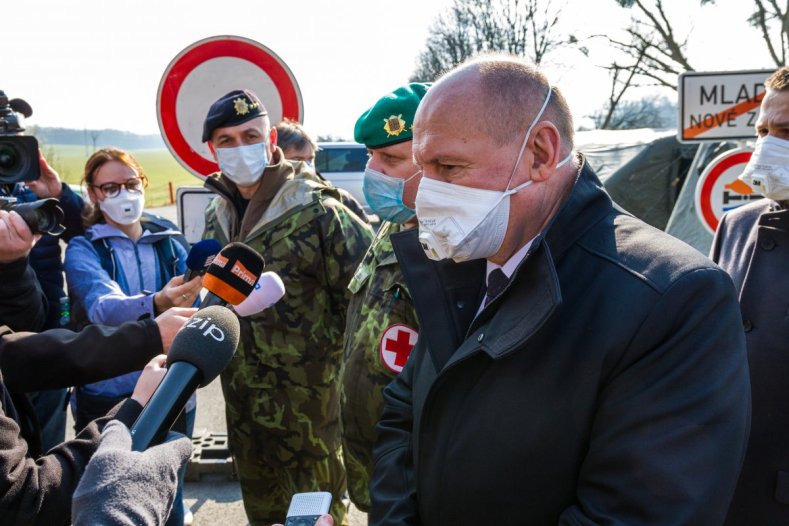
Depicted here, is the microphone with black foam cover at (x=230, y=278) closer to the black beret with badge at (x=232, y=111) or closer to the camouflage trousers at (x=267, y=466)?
the camouflage trousers at (x=267, y=466)

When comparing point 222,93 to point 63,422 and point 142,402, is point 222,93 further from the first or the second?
point 142,402

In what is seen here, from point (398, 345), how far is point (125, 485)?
140 cm

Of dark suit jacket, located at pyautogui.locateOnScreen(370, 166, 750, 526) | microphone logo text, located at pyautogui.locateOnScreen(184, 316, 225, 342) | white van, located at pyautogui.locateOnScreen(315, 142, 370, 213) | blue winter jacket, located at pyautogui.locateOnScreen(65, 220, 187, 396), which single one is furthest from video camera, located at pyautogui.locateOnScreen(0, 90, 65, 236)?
white van, located at pyautogui.locateOnScreen(315, 142, 370, 213)

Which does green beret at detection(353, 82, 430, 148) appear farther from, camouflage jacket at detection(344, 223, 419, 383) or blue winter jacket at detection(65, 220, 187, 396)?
blue winter jacket at detection(65, 220, 187, 396)

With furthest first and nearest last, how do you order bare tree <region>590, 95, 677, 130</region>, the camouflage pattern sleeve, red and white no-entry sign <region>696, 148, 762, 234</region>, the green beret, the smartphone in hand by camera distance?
1. bare tree <region>590, 95, 677, 130</region>
2. red and white no-entry sign <region>696, 148, 762, 234</region>
3. the camouflage pattern sleeve
4. the green beret
5. the smartphone in hand

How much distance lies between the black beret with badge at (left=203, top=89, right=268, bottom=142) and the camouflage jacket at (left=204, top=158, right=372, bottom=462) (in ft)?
1.07

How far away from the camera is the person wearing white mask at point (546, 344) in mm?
1412

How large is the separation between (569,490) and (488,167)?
0.74 meters

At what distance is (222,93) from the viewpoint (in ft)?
13.9

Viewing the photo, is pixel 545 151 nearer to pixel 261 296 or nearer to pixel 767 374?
pixel 261 296

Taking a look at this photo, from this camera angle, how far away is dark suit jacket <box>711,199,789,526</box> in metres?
2.40

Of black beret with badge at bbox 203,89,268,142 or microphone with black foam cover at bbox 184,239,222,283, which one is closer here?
microphone with black foam cover at bbox 184,239,222,283

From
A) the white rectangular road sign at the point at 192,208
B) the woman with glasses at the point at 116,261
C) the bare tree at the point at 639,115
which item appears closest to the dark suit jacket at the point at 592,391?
the woman with glasses at the point at 116,261

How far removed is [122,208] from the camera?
369 cm
